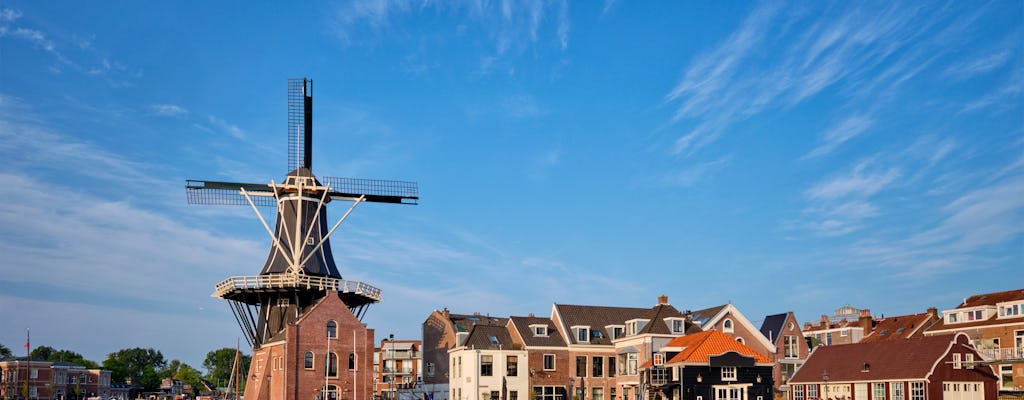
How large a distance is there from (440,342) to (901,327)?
135 feet

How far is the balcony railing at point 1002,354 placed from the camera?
6850 centimetres

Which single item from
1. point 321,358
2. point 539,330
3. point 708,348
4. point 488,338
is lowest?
point 321,358

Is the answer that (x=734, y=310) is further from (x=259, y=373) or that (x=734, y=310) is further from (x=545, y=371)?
(x=259, y=373)

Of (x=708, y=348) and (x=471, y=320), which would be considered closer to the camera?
(x=708, y=348)

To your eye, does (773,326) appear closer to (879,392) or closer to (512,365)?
(879,392)

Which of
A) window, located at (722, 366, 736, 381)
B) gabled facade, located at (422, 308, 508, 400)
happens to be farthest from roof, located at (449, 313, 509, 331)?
window, located at (722, 366, 736, 381)

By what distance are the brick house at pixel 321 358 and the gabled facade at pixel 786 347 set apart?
32.1m

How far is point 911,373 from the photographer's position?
62.3 meters

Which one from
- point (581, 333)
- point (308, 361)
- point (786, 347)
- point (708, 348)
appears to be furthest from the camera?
point (786, 347)

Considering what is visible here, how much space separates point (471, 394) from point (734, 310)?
71.6 feet

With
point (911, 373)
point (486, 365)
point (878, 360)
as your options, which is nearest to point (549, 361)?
point (486, 365)

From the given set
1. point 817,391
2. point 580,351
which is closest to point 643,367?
point 580,351

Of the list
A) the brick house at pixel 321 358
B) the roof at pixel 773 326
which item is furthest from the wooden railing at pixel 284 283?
the roof at pixel 773 326

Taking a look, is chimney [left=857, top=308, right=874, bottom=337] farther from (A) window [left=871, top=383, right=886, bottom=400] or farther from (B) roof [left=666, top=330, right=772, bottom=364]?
(B) roof [left=666, top=330, right=772, bottom=364]
